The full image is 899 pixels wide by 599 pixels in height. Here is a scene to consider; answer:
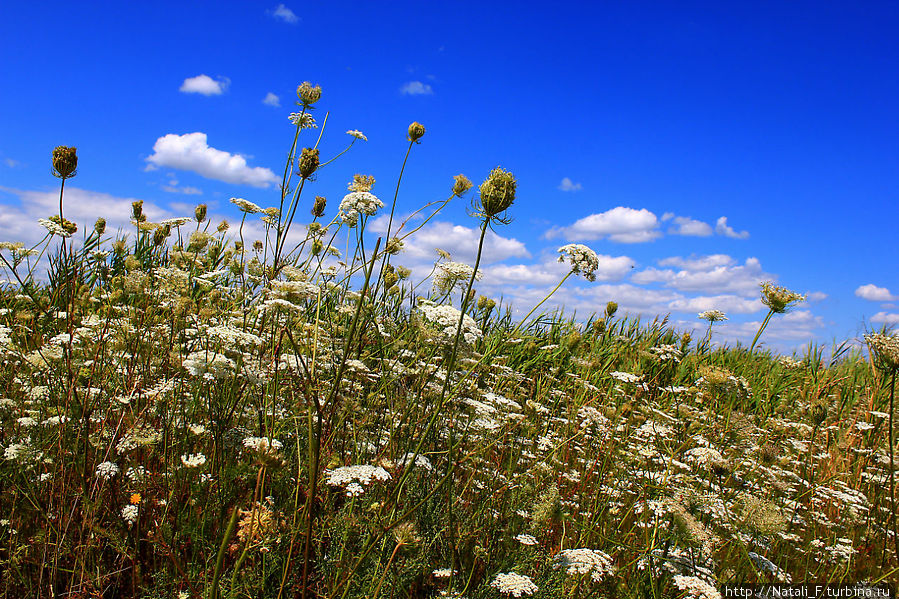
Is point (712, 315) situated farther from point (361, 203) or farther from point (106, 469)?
point (106, 469)

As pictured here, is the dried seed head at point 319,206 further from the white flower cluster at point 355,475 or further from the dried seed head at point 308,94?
the white flower cluster at point 355,475

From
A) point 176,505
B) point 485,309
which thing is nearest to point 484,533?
point 176,505

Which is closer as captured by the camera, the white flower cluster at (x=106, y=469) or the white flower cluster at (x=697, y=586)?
the white flower cluster at (x=697, y=586)

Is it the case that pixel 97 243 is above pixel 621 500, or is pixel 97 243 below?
above

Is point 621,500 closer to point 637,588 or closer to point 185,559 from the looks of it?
point 637,588

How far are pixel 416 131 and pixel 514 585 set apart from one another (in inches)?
96.7

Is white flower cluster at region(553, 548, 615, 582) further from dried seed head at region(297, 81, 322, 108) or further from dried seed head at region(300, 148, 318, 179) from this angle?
dried seed head at region(297, 81, 322, 108)

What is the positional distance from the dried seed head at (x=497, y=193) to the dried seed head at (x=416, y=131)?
1.19m

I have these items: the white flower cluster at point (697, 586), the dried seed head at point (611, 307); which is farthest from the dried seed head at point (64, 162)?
the dried seed head at point (611, 307)

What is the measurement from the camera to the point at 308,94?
359 cm

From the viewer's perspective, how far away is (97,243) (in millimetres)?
6387

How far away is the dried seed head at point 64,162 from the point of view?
3.07 m

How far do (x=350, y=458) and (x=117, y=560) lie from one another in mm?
1129

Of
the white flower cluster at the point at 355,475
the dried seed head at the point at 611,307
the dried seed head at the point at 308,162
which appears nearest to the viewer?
the white flower cluster at the point at 355,475
